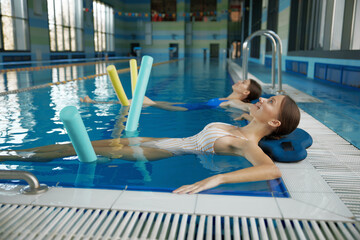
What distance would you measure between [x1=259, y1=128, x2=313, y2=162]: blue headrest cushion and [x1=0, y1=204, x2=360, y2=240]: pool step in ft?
2.74

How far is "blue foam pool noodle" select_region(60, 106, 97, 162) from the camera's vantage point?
2023 millimetres

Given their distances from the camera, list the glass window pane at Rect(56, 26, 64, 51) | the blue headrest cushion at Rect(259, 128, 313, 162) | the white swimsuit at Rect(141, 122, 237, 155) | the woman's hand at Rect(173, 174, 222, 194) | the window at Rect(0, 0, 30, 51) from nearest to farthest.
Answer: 1. the woman's hand at Rect(173, 174, 222, 194)
2. the blue headrest cushion at Rect(259, 128, 313, 162)
3. the white swimsuit at Rect(141, 122, 237, 155)
4. the window at Rect(0, 0, 30, 51)
5. the glass window pane at Rect(56, 26, 64, 51)

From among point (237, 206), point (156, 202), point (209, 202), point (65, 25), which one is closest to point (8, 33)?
point (65, 25)

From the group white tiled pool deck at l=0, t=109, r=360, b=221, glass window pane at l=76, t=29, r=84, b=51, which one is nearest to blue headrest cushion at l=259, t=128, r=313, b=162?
white tiled pool deck at l=0, t=109, r=360, b=221

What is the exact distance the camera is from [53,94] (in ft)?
21.9

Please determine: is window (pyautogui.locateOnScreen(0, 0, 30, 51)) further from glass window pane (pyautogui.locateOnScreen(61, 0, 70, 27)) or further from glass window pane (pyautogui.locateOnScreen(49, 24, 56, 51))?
glass window pane (pyautogui.locateOnScreen(61, 0, 70, 27))

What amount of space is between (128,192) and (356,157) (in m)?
1.72

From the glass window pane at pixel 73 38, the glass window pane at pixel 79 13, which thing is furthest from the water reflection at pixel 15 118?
the glass window pane at pixel 79 13

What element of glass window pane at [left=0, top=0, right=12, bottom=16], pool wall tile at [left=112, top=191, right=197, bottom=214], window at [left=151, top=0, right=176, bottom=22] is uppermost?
window at [left=151, top=0, right=176, bottom=22]

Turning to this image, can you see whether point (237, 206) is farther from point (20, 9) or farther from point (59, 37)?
point (59, 37)

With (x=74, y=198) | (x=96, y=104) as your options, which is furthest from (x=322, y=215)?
(x=96, y=104)

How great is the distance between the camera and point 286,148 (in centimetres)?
237

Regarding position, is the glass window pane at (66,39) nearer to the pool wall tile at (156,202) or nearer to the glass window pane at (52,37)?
the glass window pane at (52,37)

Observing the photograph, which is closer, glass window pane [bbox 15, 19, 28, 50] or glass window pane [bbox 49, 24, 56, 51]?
glass window pane [bbox 15, 19, 28, 50]
